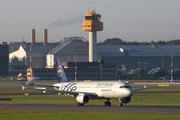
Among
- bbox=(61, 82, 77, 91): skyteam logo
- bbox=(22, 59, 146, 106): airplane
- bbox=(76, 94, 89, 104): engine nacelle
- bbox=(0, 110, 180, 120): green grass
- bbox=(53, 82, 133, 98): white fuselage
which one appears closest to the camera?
bbox=(0, 110, 180, 120): green grass

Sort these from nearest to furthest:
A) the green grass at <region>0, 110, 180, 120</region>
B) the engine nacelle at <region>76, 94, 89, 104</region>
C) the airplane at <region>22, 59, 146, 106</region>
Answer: the green grass at <region>0, 110, 180, 120</region> → the airplane at <region>22, 59, 146, 106</region> → the engine nacelle at <region>76, 94, 89, 104</region>

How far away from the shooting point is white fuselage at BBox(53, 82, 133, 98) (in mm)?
65938

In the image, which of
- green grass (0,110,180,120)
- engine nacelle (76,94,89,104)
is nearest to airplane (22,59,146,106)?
engine nacelle (76,94,89,104)

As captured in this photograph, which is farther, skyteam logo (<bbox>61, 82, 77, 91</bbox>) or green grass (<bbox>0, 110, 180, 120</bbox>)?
skyteam logo (<bbox>61, 82, 77, 91</bbox>)

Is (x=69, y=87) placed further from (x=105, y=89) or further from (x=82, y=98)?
(x=105, y=89)

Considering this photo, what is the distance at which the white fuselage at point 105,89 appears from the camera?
6594cm

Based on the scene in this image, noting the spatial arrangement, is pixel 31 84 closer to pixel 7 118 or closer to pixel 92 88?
pixel 92 88

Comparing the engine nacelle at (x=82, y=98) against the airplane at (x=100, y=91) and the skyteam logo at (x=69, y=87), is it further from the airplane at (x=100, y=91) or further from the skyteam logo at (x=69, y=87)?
the skyteam logo at (x=69, y=87)

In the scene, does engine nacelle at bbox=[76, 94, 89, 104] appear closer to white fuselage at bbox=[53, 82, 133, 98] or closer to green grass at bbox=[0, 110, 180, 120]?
white fuselage at bbox=[53, 82, 133, 98]

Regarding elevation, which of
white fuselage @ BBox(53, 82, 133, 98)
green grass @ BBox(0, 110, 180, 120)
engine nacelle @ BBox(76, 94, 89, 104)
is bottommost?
green grass @ BBox(0, 110, 180, 120)

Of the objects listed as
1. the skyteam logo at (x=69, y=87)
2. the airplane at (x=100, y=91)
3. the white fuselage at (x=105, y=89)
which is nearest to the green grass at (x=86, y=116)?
the white fuselage at (x=105, y=89)

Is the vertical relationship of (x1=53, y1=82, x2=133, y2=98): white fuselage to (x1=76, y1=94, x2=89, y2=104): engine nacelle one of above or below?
above

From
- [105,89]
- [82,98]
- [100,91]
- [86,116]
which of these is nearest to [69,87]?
[82,98]

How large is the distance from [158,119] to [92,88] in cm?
2334
